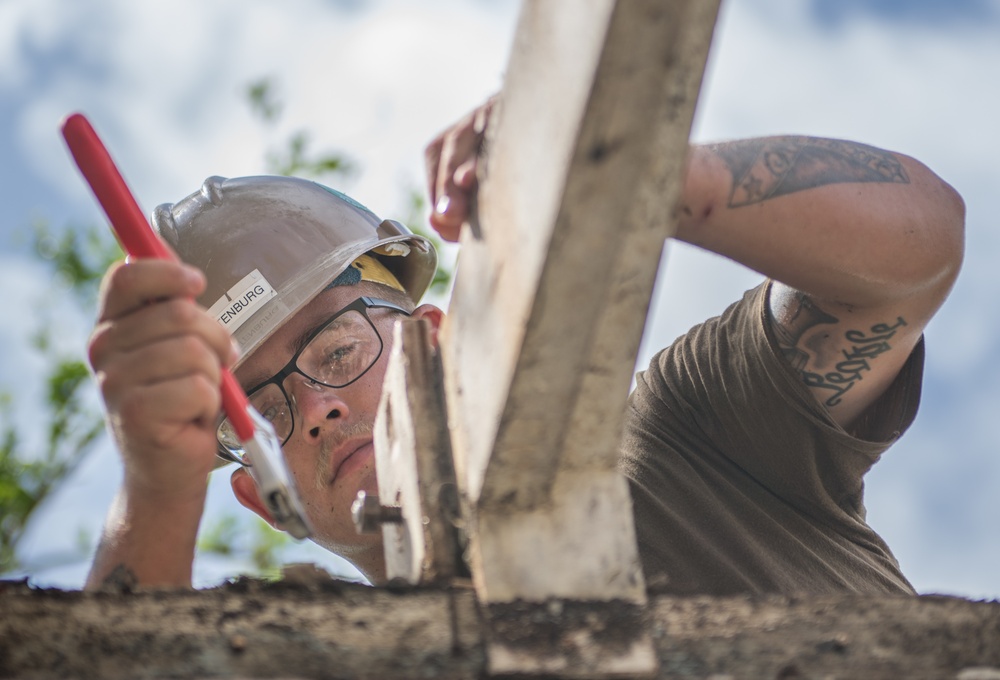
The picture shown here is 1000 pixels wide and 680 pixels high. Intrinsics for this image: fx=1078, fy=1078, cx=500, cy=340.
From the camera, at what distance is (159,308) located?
168cm

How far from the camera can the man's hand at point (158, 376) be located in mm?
1665

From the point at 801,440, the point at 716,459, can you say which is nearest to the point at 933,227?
the point at 801,440

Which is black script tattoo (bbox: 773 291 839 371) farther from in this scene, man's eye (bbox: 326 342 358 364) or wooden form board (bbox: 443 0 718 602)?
man's eye (bbox: 326 342 358 364)

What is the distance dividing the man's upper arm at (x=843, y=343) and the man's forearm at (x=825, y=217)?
0.09 meters

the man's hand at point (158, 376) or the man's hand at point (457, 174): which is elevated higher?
the man's hand at point (457, 174)

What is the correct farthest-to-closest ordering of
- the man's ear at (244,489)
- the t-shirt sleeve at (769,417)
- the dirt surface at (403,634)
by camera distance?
1. the man's ear at (244,489)
2. the t-shirt sleeve at (769,417)
3. the dirt surface at (403,634)

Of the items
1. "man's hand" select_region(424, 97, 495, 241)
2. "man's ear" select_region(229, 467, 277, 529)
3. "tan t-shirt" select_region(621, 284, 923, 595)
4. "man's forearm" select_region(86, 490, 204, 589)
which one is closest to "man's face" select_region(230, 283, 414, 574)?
"man's ear" select_region(229, 467, 277, 529)

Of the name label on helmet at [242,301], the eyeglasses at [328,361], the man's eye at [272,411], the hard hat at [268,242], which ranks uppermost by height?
the hard hat at [268,242]

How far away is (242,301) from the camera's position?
3512 mm

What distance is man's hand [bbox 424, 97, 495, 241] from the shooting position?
1.73m

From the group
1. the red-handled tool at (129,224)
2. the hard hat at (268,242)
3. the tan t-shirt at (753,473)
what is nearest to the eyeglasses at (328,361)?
the hard hat at (268,242)

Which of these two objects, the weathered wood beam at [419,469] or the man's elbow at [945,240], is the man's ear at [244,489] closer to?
the weathered wood beam at [419,469]

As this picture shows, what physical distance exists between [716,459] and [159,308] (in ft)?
5.14

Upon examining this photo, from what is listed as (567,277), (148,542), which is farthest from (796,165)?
(148,542)
